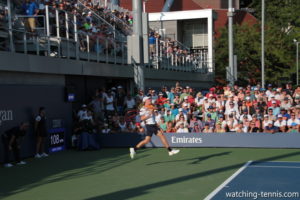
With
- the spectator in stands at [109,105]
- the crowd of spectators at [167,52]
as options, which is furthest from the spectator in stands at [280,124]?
the crowd of spectators at [167,52]

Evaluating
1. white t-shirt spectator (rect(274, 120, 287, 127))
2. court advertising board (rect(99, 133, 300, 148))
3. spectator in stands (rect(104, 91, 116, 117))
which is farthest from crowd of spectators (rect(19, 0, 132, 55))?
white t-shirt spectator (rect(274, 120, 287, 127))

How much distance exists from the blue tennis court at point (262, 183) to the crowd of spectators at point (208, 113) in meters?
4.63

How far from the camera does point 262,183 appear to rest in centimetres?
1083

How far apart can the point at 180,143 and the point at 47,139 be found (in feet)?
16.4

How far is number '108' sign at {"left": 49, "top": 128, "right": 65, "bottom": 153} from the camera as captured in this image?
60.8 ft

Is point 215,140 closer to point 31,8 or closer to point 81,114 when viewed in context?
point 81,114

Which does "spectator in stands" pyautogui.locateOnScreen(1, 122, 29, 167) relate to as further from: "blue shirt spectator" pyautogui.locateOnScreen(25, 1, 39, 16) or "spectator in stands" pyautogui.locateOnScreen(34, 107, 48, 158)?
"blue shirt spectator" pyautogui.locateOnScreen(25, 1, 39, 16)

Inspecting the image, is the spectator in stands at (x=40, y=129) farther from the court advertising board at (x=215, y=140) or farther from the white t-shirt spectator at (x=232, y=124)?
the white t-shirt spectator at (x=232, y=124)

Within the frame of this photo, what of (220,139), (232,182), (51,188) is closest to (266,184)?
(232,182)

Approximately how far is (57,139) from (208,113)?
601cm

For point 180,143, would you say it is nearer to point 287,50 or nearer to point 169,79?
point 169,79

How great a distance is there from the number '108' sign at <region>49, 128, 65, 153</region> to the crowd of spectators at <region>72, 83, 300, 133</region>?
1.05m

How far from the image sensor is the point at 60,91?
19.5 m

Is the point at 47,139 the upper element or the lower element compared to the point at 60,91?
lower
